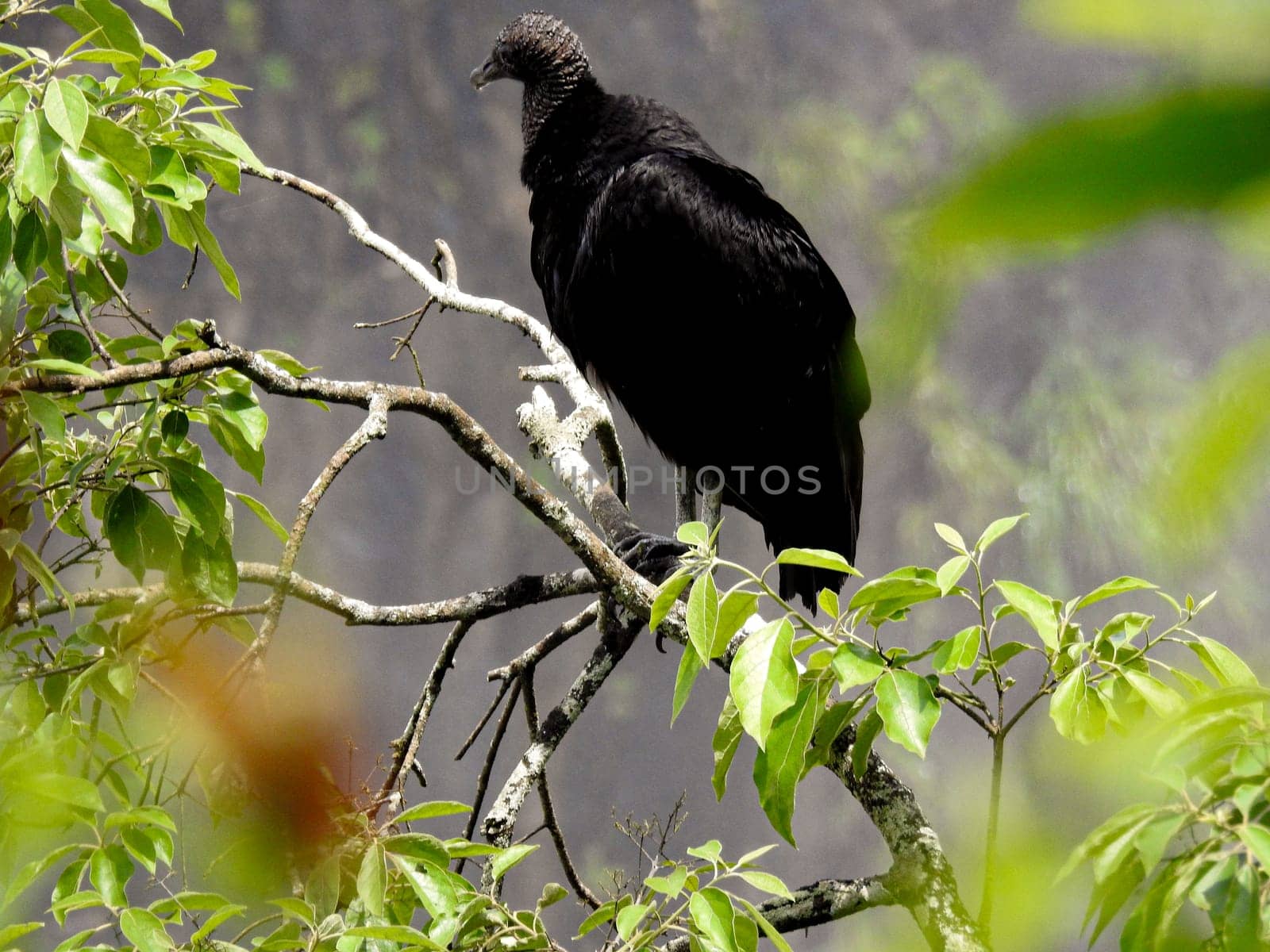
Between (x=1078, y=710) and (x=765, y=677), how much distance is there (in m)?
0.24

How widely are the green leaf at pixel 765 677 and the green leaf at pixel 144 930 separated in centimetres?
49

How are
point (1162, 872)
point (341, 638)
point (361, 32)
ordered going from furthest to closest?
point (361, 32) < point (341, 638) < point (1162, 872)

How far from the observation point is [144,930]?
0.80 metres

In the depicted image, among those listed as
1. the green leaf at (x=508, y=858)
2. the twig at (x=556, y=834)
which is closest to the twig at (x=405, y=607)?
the twig at (x=556, y=834)

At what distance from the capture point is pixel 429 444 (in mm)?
4547

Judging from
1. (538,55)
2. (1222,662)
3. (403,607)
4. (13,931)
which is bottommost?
(13,931)

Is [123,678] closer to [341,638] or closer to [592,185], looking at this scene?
[592,185]

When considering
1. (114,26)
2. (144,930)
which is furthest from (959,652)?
(114,26)

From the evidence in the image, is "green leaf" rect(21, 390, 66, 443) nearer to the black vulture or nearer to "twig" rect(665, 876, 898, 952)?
"twig" rect(665, 876, 898, 952)

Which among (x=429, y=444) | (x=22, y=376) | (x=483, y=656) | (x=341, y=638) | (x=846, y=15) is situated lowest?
(x=22, y=376)

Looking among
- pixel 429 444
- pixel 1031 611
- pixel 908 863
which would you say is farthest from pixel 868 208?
pixel 429 444

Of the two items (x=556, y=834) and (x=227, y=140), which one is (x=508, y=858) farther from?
(x=227, y=140)

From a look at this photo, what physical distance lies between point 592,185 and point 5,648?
1.18m

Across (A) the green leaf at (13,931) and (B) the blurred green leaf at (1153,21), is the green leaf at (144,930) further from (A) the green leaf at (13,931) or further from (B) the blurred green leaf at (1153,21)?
(B) the blurred green leaf at (1153,21)
